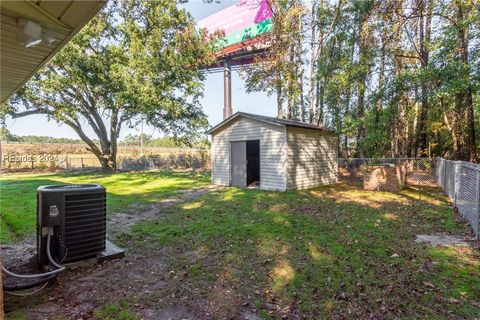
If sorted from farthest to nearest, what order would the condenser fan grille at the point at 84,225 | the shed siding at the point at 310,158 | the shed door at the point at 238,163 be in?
the shed door at the point at 238,163, the shed siding at the point at 310,158, the condenser fan grille at the point at 84,225

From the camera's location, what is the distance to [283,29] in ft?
47.1

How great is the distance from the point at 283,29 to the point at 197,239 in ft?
43.1

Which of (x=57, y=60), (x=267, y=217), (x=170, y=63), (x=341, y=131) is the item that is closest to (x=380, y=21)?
(x=341, y=131)

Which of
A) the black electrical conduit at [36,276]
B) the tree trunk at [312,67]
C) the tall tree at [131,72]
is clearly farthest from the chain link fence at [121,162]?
the black electrical conduit at [36,276]

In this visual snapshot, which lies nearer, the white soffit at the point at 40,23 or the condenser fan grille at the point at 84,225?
the white soffit at the point at 40,23

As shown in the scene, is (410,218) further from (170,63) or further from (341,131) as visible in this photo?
(170,63)

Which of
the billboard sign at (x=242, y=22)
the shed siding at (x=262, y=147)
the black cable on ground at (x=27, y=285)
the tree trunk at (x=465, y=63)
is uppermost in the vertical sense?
the billboard sign at (x=242, y=22)

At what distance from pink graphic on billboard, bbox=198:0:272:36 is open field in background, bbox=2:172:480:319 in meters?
13.3

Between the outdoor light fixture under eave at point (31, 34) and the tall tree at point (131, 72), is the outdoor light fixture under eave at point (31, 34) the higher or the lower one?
the lower one

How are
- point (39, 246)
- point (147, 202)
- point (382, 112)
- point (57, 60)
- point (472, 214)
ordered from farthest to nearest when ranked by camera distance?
point (57, 60)
point (382, 112)
point (147, 202)
point (472, 214)
point (39, 246)

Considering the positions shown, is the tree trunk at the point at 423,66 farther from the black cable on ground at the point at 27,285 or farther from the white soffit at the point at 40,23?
the black cable on ground at the point at 27,285

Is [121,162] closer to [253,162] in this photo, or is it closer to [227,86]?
[227,86]

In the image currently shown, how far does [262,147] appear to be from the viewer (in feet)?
33.8

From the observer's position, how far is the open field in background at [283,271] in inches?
102
